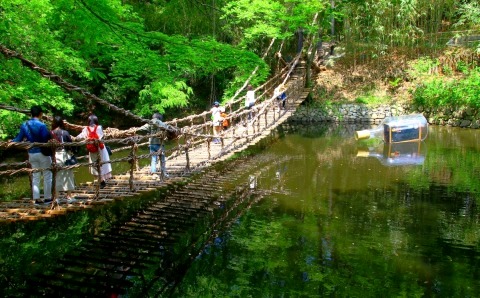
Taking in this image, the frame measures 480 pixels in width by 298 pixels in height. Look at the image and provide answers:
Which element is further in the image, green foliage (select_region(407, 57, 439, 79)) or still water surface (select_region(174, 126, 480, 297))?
green foliage (select_region(407, 57, 439, 79))

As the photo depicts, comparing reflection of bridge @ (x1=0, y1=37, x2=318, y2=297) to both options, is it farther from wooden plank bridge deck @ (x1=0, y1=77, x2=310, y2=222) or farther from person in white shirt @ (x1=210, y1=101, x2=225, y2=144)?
person in white shirt @ (x1=210, y1=101, x2=225, y2=144)

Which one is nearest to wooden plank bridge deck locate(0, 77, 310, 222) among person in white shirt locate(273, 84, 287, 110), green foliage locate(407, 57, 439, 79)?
person in white shirt locate(273, 84, 287, 110)

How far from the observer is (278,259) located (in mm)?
4375

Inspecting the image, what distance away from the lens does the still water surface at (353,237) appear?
3.87 m

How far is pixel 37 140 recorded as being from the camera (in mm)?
3906

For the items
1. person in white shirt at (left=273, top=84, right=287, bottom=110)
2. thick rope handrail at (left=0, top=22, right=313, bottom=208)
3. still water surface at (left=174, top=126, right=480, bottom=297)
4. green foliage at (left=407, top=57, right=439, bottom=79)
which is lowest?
still water surface at (left=174, top=126, right=480, bottom=297)

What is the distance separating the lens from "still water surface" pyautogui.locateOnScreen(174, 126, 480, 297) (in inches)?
152

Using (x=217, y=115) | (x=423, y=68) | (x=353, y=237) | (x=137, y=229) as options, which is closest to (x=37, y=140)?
→ (x=137, y=229)

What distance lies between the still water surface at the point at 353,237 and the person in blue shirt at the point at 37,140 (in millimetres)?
1577

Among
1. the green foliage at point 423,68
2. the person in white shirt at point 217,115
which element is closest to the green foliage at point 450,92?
the green foliage at point 423,68

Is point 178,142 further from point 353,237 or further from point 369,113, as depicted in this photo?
point 369,113

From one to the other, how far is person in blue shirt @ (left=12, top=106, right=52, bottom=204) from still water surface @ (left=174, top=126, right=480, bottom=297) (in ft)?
5.17

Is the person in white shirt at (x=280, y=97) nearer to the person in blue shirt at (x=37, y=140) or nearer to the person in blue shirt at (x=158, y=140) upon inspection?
the person in blue shirt at (x=158, y=140)

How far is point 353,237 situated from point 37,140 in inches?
135
